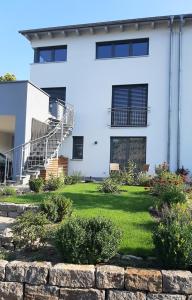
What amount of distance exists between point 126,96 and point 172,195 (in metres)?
11.4

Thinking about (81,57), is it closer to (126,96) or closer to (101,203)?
(126,96)

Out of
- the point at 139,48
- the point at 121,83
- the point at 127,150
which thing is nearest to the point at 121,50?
the point at 139,48

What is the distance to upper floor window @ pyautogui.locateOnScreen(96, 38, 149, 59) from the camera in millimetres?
20141

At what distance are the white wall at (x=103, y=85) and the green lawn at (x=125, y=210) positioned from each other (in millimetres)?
6655

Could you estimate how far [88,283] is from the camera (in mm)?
5402

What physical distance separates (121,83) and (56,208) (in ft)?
42.2

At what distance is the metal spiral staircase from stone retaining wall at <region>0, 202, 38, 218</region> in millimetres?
4271

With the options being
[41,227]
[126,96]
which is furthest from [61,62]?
[41,227]

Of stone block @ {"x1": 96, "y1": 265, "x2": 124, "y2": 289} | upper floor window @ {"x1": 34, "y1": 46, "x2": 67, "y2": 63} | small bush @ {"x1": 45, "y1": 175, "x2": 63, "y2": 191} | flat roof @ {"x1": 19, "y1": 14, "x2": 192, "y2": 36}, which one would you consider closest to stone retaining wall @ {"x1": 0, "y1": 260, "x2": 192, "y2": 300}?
stone block @ {"x1": 96, "y1": 265, "x2": 124, "y2": 289}

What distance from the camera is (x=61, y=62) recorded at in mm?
21188

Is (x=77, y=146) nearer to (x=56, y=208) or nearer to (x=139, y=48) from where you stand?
(x=139, y=48)

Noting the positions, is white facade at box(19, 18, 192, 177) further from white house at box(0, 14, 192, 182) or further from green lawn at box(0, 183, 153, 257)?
green lawn at box(0, 183, 153, 257)

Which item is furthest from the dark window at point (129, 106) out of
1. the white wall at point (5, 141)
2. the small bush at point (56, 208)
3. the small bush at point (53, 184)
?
the small bush at point (56, 208)

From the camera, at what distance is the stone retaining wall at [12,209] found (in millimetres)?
9430
